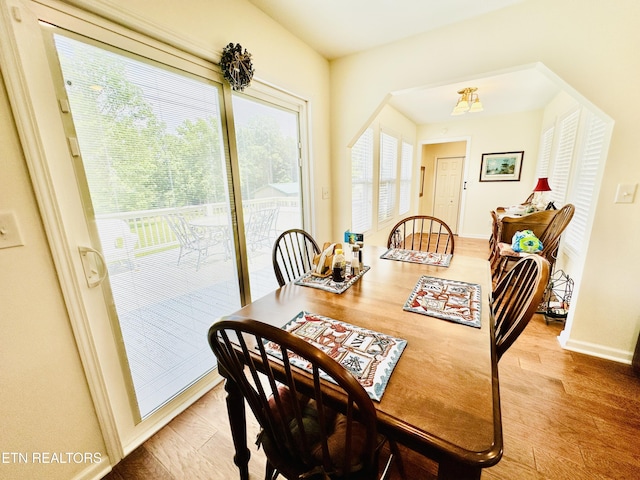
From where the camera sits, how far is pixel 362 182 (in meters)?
3.52

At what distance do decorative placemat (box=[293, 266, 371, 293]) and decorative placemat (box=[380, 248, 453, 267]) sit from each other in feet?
1.25

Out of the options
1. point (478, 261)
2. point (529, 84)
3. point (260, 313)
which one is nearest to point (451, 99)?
point (529, 84)

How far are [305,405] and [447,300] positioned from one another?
2.46 ft

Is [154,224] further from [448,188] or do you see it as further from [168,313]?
[448,188]

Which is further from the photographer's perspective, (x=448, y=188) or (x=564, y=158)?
(x=448, y=188)

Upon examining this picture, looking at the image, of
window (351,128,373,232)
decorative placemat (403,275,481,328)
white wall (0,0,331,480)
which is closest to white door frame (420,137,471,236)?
window (351,128,373,232)

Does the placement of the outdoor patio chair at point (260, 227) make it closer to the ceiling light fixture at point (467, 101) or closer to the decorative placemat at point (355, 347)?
the decorative placemat at point (355, 347)

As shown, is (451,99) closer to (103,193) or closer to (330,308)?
(330,308)

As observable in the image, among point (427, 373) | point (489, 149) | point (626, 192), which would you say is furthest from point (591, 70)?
point (489, 149)

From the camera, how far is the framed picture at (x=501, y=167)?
15.7ft

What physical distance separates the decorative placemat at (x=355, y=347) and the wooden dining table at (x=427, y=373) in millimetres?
29

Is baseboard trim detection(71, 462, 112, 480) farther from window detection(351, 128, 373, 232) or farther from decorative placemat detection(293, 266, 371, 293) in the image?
window detection(351, 128, 373, 232)

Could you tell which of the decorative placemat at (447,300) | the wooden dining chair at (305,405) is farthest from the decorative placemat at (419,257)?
the wooden dining chair at (305,405)

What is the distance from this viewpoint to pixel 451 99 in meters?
3.69
